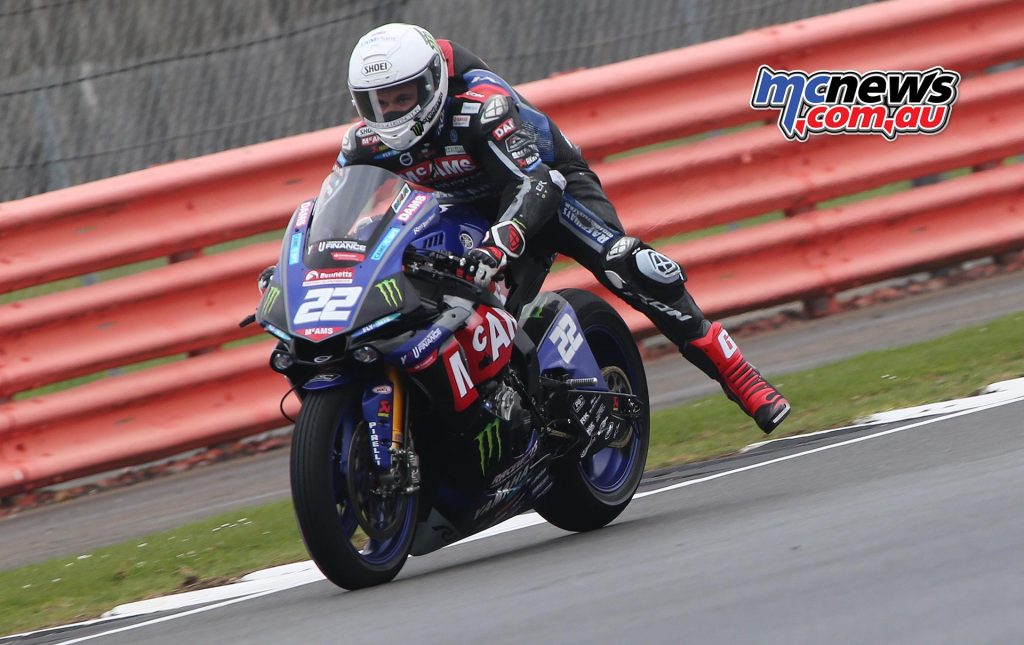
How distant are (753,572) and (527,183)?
1.99 m

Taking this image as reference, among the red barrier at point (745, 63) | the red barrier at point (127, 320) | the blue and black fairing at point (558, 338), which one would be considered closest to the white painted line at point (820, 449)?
the blue and black fairing at point (558, 338)

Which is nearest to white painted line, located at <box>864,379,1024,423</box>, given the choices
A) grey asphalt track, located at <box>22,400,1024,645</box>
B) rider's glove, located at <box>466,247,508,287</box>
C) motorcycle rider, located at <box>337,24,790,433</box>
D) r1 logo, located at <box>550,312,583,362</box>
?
grey asphalt track, located at <box>22,400,1024,645</box>

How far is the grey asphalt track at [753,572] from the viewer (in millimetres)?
4043

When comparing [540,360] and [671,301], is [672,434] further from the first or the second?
[540,360]

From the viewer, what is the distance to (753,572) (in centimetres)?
461

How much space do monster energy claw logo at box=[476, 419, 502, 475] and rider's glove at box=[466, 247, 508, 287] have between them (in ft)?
1.59

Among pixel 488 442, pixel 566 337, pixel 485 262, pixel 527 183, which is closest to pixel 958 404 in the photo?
pixel 566 337

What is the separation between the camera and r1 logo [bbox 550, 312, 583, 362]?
6344 millimetres

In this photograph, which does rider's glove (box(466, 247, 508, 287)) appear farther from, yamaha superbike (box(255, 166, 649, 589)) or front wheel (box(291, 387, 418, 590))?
front wheel (box(291, 387, 418, 590))

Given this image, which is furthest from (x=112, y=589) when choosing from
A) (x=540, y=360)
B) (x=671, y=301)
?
(x=671, y=301)

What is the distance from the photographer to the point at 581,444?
6.35m

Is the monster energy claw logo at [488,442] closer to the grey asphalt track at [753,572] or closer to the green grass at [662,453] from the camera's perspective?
the grey asphalt track at [753,572]

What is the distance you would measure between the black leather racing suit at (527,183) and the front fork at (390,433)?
0.83m

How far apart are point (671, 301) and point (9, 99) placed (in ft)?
14.2
